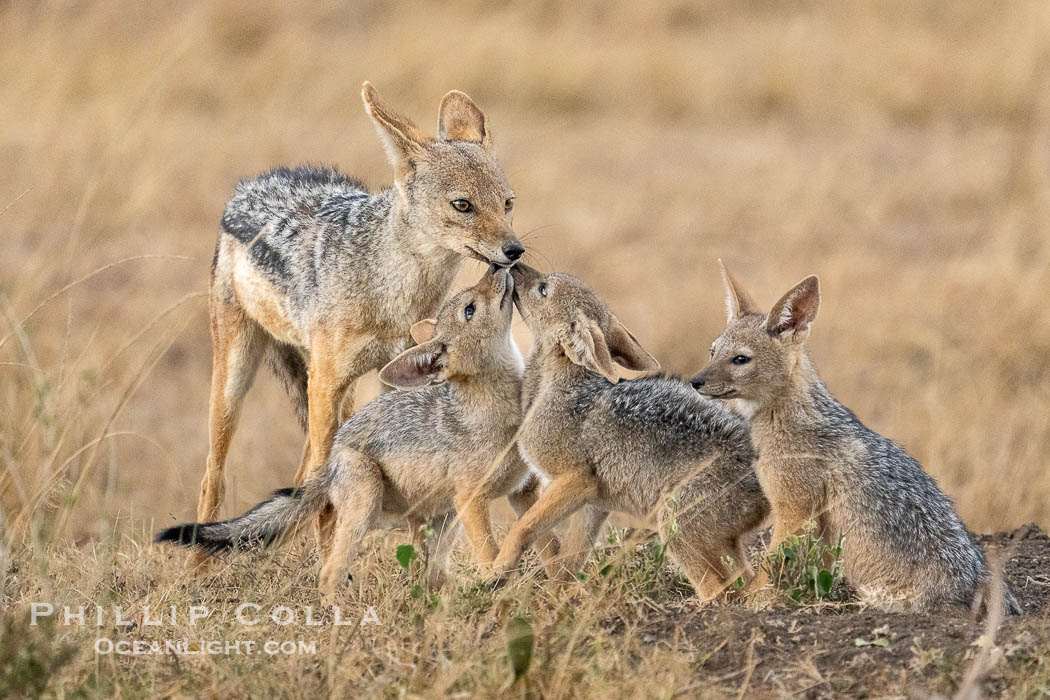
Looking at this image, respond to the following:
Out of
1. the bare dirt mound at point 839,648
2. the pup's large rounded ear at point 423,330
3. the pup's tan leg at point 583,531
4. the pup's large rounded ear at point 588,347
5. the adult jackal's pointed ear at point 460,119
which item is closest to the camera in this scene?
the bare dirt mound at point 839,648

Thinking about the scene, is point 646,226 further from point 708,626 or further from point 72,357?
point 708,626

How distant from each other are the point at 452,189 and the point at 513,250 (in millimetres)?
557

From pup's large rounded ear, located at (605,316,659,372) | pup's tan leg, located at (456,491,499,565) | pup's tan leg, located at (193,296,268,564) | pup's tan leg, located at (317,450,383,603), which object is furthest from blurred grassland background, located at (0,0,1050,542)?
pup's tan leg, located at (456,491,499,565)

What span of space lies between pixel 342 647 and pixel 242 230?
3478mm

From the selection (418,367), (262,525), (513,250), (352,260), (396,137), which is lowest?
(262,525)

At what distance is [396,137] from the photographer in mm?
6930

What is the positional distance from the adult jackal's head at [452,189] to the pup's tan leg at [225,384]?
1.40m

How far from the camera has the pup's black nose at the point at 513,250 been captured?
249 inches

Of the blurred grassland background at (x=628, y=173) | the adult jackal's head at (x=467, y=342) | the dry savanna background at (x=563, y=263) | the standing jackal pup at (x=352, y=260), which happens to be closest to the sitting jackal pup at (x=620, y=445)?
the adult jackal's head at (x=467, y=342)

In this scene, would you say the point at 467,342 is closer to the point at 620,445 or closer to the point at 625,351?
the point at 625,351

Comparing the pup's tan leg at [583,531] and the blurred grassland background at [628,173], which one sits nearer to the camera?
the pup's tan leg at [583,531]

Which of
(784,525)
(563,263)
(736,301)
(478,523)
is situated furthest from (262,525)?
(563,263)

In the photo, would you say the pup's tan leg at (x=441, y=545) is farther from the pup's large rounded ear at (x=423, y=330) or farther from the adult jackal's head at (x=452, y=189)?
the adult jackal's head at (x=452, y=189)

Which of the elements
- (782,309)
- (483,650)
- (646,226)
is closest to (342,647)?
(483,650)
